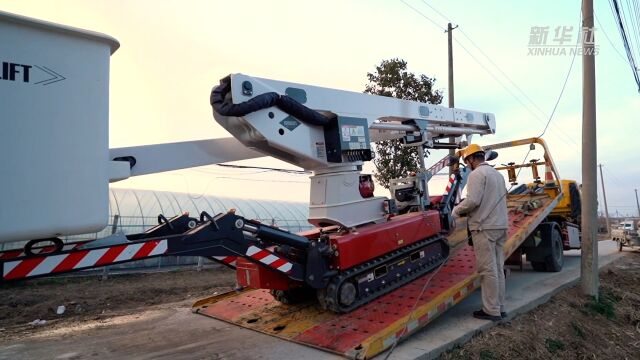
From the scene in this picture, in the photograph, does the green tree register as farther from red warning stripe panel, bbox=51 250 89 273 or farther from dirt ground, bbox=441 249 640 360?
red warning stripe panel, bbox=51 250 89 273

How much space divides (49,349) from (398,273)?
13.6 feet

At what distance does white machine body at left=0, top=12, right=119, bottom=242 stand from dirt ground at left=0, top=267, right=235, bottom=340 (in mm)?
4079

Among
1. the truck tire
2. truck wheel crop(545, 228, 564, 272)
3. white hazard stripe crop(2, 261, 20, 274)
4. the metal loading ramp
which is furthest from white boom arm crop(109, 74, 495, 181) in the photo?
truck wheel crop(545, 228, 564, 272)

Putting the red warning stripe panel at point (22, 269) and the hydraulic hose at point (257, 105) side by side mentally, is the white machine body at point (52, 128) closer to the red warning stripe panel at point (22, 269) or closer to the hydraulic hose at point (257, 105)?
the red warning stripe panel at point (22, 269)

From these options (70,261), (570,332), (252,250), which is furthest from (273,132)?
(570,332)

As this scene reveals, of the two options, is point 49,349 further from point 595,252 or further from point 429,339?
point 595,252

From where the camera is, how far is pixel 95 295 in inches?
397

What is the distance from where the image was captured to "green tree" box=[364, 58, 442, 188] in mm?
11289

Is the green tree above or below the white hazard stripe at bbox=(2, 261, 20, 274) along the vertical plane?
above

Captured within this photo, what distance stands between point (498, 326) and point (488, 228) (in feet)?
3.80

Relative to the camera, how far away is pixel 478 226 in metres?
5.44

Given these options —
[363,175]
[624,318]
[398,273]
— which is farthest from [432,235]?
[624,318]

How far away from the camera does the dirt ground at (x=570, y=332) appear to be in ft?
15.7

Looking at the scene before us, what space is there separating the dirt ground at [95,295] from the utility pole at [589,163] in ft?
22.6
